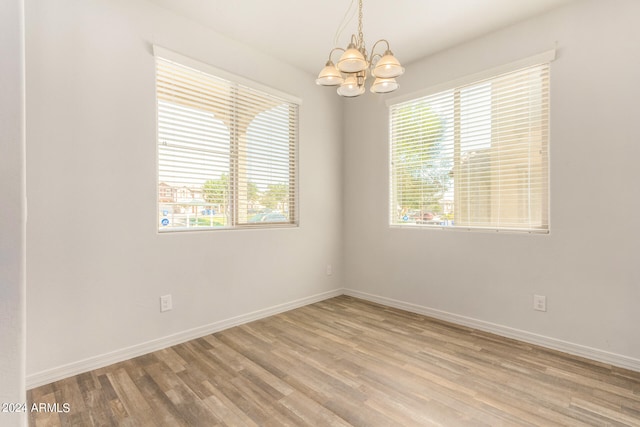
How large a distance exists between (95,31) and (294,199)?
2.16m

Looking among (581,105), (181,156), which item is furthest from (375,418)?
(581,105)

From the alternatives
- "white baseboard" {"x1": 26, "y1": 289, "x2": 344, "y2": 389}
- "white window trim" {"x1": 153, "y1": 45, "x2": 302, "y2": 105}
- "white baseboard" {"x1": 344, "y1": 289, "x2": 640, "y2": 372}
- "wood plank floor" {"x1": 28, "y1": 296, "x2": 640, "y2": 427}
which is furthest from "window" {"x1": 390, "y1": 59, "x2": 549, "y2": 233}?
"white baseboard" {"x1": 26, "y1": 289, "x2": 344, "y2": 389}

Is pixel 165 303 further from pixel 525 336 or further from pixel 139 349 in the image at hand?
pixel 525 336

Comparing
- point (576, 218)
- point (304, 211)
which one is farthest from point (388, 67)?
point (304, 211)

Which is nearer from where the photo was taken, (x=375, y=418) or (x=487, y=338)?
(x=375, y=418)

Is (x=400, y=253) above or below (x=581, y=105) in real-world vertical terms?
below

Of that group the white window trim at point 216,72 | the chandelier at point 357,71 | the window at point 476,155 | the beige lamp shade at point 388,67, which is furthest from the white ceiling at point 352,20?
the beige lamp shade at point 388,67

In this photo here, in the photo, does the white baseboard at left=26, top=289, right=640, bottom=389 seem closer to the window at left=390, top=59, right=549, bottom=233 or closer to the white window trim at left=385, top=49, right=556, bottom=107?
the window at left=390, top=59, right=549, bottom=233

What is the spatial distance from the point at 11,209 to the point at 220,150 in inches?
79.9

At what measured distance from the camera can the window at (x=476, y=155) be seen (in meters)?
2.51

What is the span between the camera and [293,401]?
5.66ft

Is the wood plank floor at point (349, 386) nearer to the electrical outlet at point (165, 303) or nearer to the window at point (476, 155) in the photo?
the electrical outlet at point (165, 303)

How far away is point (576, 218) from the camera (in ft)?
7.47

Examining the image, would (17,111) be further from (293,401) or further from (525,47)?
(525,47)
